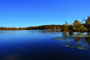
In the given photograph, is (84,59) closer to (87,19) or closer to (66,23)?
(87,19)

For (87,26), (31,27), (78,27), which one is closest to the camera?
(87,26)

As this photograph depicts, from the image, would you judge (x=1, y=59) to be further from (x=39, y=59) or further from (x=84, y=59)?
(x=84, y=59)

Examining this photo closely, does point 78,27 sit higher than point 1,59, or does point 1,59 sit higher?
point 78,27

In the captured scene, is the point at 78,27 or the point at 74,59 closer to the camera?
the point at 74,59

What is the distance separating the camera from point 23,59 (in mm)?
6344

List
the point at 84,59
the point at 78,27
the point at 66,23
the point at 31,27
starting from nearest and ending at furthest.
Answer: the point at 84,59, the point at 78,27, the point at 66,23, the point at 31,27

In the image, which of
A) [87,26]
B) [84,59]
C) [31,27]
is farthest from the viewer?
[31,27]

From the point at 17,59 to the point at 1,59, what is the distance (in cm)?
140

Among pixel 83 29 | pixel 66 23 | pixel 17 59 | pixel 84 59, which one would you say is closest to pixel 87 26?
pixel 83 29

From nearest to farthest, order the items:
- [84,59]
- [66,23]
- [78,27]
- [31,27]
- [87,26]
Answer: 1. [84,59]
2. [87,26]
3. [78,27]
4. [66,23]
5. [31,27]

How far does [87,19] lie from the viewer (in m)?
44.8

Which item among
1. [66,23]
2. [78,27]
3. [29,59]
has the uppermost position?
[66,23]

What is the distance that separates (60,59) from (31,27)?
17545cm

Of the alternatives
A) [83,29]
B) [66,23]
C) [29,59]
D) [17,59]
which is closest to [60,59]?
[29,59]
